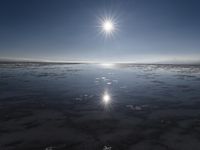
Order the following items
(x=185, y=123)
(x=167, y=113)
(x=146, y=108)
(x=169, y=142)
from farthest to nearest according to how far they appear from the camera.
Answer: (x=146, y=108) → (x=167, y=113) → (x=185, y=123) → (x=169, y=142)

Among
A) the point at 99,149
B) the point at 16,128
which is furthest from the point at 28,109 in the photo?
the point at 99,149

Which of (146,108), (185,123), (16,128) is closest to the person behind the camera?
(16,128)

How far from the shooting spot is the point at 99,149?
4.28 meters

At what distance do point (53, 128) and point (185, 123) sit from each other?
4.75m

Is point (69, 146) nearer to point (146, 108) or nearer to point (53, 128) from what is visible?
point (53, 128)

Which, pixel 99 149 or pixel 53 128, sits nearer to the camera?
pixel 99 149

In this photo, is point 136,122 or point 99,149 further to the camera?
point 136,122

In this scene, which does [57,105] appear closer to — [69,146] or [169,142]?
[69,146]

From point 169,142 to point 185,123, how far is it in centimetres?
186

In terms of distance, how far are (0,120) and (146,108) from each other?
6254mm

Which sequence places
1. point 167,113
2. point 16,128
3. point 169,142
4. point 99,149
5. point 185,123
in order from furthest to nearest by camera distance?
point 167,113
point 185,123
point 16,128
point 169,142
point 99,149

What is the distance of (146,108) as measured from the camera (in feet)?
26.4

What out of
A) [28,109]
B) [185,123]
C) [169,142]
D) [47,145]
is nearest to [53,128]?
[47,145]

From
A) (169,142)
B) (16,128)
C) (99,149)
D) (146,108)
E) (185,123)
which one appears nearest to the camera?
(99,149)
